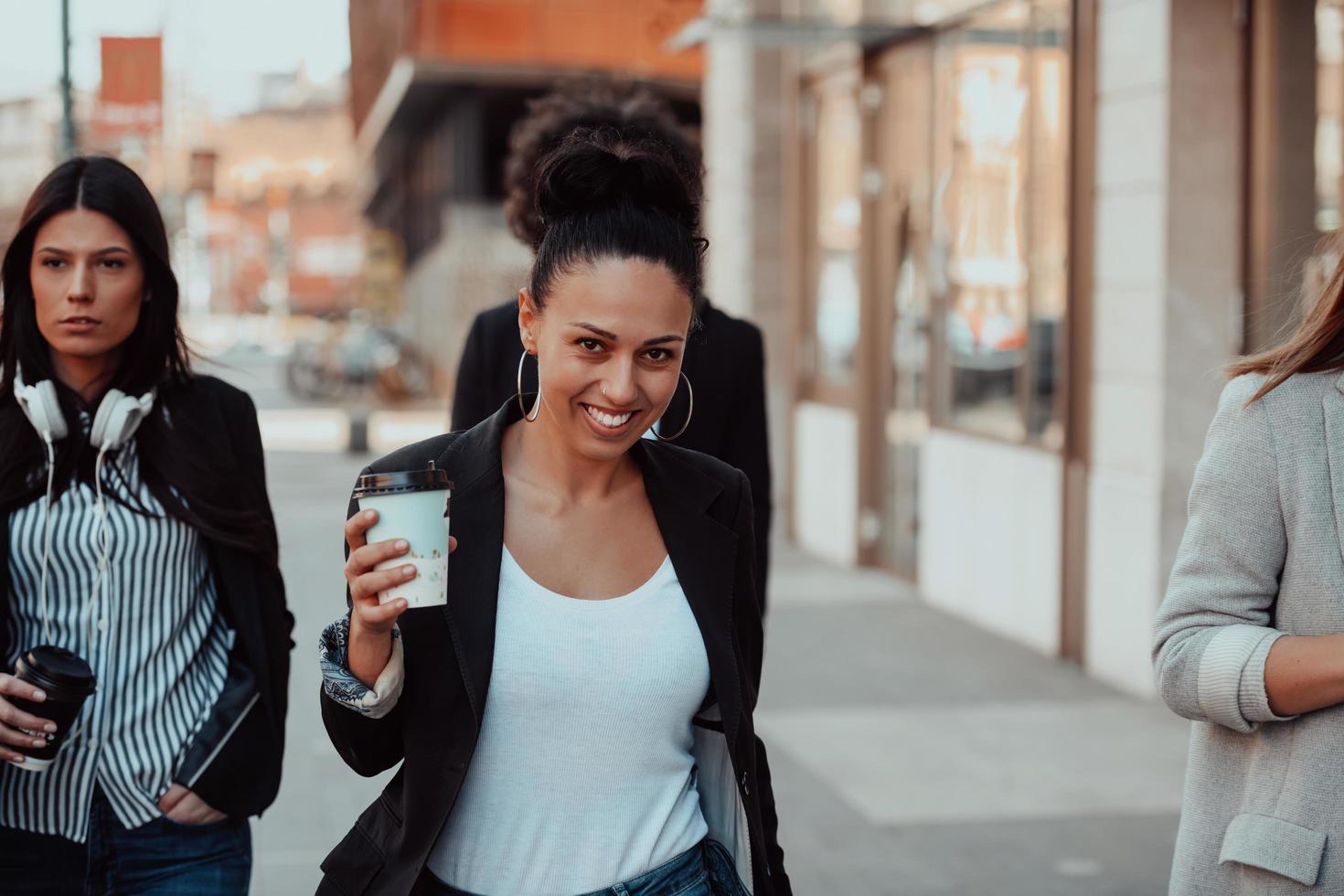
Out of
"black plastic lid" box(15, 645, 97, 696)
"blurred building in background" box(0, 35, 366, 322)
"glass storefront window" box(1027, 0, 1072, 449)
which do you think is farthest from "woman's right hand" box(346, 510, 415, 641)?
"blurred building in background" box(0, 35, 366, 322)

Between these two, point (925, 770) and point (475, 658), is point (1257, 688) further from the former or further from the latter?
point (925, 770)

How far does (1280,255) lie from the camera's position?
7.45 m

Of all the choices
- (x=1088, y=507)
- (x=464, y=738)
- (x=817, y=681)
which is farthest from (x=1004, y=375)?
(x=464, y=738)

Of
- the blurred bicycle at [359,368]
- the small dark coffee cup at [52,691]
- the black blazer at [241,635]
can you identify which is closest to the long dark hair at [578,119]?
the black blazer at [241,635]

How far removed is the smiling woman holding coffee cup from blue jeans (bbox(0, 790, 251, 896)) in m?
0.75

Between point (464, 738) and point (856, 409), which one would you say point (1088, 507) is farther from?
point (464, 738)

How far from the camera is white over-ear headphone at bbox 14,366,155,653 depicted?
308 cm

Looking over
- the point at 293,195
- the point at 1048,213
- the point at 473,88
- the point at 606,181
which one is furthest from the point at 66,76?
the point at 293,195

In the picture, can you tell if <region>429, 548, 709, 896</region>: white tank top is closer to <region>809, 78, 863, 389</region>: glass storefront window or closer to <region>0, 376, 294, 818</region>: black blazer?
<region>0, 376, 294, 818</region>: black blazer

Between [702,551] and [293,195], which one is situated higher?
[293,195]

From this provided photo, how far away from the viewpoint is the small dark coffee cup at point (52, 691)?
2.81 m

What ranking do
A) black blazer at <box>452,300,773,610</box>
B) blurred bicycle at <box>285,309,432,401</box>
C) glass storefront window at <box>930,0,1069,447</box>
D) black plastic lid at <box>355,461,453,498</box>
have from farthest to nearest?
blurred bicycle at <box>285,309,432,401</box> → glass storefront window at <box>930,0,1069,447</box> → black blazer at <box>452,300,773,610</box> → black plastic lid at <box>355,461,453,498</box>

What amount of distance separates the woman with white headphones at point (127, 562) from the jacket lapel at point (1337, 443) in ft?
6.16

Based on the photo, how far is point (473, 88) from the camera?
29.1m
